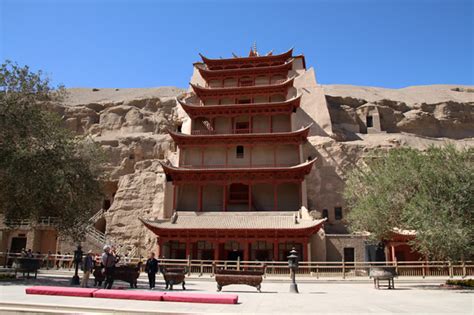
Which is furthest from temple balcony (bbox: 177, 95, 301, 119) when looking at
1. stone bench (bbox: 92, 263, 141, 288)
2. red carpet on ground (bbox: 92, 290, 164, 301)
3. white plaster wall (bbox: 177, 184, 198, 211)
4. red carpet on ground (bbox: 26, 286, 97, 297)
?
red carpet on ground (bbox: 92, 290, 164, 301)

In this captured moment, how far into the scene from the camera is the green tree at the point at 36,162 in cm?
1738

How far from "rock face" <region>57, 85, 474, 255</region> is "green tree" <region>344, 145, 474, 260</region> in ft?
43.1

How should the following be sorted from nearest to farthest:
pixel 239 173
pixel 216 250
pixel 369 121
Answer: pixel 216 250 < pixel 239 173 < pixel 369 121

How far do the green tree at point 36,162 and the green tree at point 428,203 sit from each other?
16.2 m

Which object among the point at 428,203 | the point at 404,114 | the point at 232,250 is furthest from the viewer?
the point at 404,114

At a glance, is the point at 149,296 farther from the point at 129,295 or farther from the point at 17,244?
the point at 17,244

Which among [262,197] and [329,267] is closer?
[329,267]

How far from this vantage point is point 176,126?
44750 millimetres

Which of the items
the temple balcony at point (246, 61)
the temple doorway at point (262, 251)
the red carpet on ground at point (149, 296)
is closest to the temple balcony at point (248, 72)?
the temple balcony at point (246, 61)

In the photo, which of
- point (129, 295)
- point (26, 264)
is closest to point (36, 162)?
point (26, 264)

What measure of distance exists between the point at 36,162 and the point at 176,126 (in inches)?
1077

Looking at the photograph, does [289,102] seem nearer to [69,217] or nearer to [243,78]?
[243,78]

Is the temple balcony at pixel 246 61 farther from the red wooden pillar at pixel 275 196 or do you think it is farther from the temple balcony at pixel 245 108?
the red wooden pillar at pixel 275 196

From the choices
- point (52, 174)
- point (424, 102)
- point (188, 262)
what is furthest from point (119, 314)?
point (424, 102)
